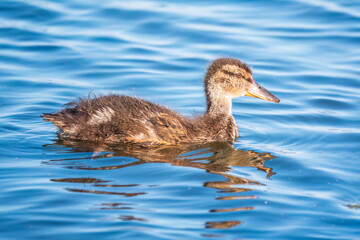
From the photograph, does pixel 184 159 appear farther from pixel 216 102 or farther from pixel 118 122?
pixel 216 102

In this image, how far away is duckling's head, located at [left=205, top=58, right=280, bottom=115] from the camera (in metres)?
9.12

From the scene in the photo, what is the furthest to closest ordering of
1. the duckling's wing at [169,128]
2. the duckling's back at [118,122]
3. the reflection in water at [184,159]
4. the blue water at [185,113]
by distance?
the duckling's wing at [169,128] → the duckling's back at [118,122] → the reflection in water at [184,159] → the blue water at [185,113]

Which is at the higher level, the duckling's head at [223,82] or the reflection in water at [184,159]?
the duckling's head at [223,82]

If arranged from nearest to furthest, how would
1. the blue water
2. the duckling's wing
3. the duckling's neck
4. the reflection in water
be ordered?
the blue water
the reflection in water
the duckling's wing
the duckling's neck

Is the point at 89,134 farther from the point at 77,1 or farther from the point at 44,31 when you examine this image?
the point at 77,1

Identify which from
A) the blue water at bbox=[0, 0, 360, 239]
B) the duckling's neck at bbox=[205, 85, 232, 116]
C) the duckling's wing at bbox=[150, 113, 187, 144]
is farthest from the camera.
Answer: the duckling's neck at bbox=[205, 85, 232, 116]

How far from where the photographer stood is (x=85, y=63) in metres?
12.5

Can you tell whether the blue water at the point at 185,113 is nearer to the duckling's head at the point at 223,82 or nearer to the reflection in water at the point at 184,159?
the reflection in water at the point at 184,159

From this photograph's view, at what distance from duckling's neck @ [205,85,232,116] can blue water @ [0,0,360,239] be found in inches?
20.2

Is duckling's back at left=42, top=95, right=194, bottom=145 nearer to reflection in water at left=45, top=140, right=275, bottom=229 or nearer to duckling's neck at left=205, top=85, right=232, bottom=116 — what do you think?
reflection in water at left=45, top=140, right=275, bottom=229

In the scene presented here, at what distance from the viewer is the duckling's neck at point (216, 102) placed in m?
9.09

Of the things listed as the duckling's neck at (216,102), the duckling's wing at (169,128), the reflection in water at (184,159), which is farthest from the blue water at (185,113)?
the duckling's neck at (216,102)

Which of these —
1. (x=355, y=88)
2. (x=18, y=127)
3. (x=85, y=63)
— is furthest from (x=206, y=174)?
(x=85, y=63)

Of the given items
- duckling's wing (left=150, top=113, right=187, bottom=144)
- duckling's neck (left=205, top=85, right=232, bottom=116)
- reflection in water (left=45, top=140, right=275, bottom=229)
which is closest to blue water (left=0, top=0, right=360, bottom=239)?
reflection in water (left=45, top=140, right=275, bottom=229)
